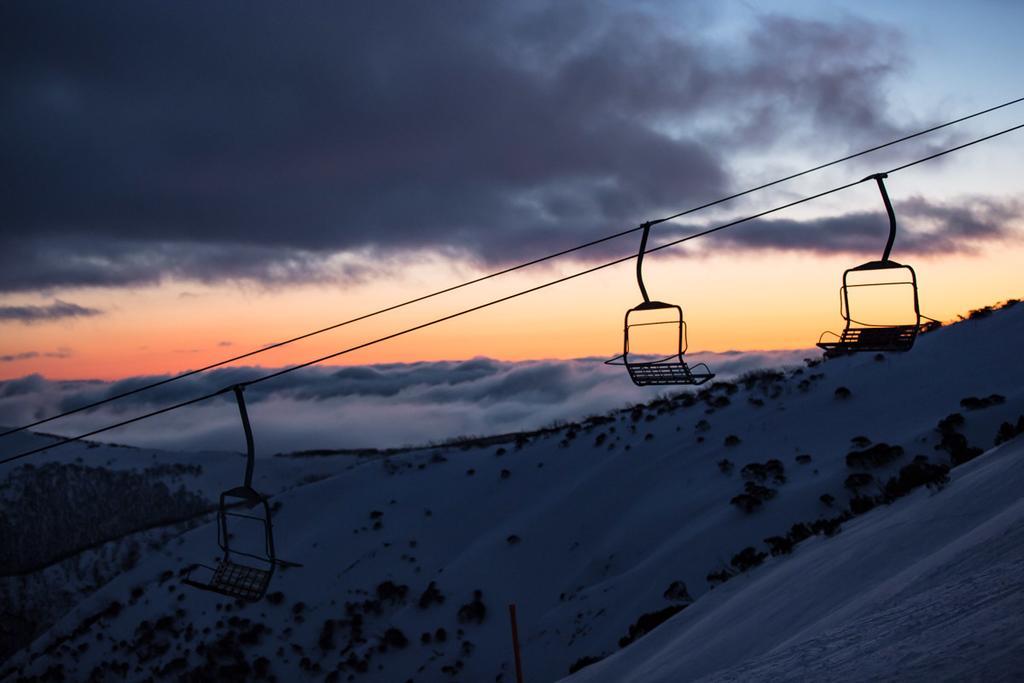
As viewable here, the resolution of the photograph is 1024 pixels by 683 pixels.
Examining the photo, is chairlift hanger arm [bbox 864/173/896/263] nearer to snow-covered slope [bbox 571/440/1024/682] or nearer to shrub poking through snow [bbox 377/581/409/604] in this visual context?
A: snow-covered slope [bbox 571/440/1024/682]

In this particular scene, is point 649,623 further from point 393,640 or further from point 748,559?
point 393,640

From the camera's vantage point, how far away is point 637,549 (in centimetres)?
2867

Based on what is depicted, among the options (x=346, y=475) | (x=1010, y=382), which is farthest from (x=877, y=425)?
(x=346, y=475)

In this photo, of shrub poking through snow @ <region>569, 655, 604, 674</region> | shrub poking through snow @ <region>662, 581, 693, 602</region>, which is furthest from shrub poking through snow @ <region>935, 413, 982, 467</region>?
shrub poking through snow @ <region>569, 655, 604, 674</region>

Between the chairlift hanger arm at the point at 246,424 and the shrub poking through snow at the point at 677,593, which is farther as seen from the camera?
the shrub poking through snow at the point at 677,593

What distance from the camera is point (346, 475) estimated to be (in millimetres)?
49562

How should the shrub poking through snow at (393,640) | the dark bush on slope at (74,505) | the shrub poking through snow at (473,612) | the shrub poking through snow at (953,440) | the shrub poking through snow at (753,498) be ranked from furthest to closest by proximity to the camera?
1. the dark bush on slope at (74,505)
2. the shrub poking through snow at (393,640)
3. the shrub poking through snow at (473,612)
4. the shrub poking through snow at (753,498)
5. the shrub poking through snow at (953,440)

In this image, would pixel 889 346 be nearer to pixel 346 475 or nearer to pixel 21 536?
pixel 346 475

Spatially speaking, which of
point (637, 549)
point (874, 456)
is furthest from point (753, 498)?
point (637, 549)

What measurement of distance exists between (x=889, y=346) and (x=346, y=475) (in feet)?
144

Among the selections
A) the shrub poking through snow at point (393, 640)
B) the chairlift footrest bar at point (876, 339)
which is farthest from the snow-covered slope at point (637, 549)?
the chairlift footrest bar at point (876, 339)

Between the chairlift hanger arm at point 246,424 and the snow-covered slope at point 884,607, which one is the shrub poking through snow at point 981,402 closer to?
the snow-covered slope at point 884,607

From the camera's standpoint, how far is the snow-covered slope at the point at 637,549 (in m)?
13.9

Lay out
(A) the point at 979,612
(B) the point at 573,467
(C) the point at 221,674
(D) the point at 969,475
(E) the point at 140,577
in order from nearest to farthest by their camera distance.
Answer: (A) the point at 979,612
(D) the point at 969,475
(C) the point at 221,674
(B) the point at 573,467
(E) the point at 140,577
